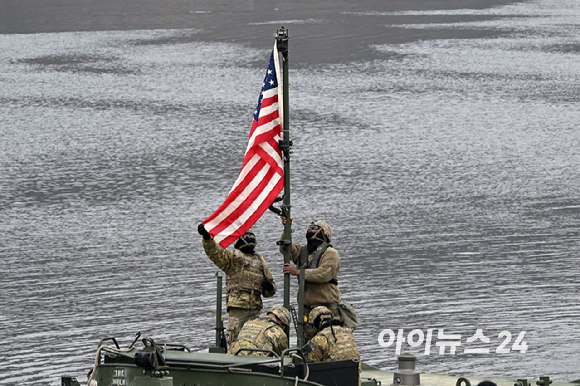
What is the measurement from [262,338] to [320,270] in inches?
54.2

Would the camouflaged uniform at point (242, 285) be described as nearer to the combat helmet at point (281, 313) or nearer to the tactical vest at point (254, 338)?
the combat helmet at point (281, 313)

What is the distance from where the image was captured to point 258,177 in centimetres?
1074

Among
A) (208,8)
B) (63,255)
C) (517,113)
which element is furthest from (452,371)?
(208,8)

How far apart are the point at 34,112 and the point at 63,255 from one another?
1662 centimetres

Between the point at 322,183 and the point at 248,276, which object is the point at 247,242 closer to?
the point at 248,276

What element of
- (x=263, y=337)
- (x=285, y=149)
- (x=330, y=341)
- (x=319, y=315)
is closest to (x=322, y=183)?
(x=285, y=149)

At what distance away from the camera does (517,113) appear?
125 ft

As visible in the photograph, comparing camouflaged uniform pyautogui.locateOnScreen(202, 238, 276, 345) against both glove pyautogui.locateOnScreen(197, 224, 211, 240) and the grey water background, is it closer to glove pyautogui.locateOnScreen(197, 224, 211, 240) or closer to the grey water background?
glove pyautogui.locateOnScreen(197, 224, 211, 240)

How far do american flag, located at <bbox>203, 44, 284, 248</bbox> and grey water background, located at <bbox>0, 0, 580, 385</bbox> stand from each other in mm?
6890

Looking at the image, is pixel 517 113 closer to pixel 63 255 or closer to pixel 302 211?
pixel 302 211

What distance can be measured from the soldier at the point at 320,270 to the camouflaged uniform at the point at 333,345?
99 centimetres

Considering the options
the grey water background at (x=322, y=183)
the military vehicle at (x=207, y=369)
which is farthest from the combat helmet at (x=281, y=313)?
the grey water background at (x=322, y=183)

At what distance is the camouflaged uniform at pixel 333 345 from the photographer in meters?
9.61

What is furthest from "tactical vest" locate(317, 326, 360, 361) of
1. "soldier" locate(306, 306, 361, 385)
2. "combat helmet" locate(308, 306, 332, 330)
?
"combat helmet" locate(308, 306, 332, 330)
